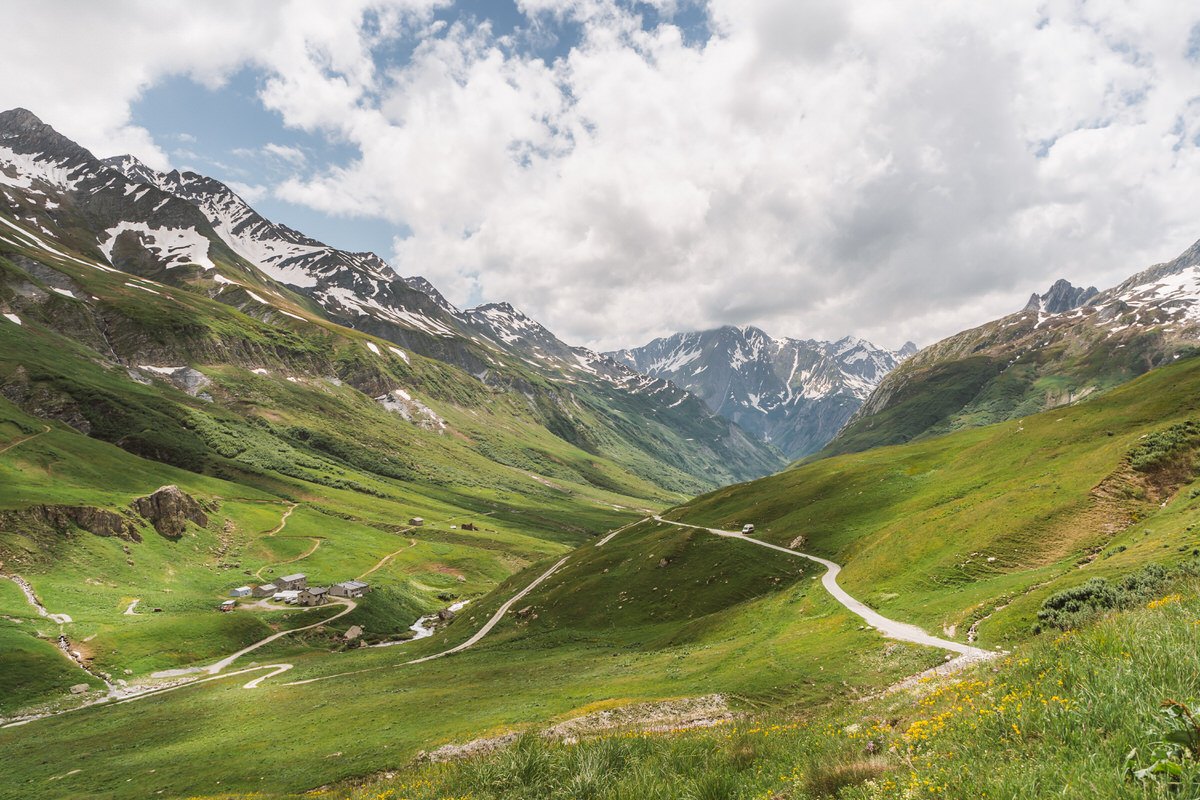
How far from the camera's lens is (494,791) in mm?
12789

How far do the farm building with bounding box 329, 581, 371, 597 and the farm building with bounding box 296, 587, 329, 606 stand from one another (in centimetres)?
313

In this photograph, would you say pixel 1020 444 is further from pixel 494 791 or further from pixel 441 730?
pixel 494 791

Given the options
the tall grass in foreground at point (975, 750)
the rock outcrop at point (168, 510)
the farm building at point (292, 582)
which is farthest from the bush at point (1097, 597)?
the rock outcrop at point (168, 510)

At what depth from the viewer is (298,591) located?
11594cm

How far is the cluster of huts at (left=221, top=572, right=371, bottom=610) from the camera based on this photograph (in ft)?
370

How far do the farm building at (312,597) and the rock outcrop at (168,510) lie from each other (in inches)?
1642

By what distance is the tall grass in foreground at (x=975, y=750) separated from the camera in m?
6.09

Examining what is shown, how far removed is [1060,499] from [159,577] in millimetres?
148252

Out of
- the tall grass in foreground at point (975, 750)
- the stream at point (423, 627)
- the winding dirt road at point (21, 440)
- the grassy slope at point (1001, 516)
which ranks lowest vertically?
the stream at point (423, 627)

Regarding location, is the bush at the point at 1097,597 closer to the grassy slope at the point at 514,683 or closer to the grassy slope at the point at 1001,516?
the grassy slope at the point at 1001,516

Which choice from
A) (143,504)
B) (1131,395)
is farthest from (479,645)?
(143,504)

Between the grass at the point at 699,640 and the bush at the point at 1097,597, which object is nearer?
the grass at the point at 699,640

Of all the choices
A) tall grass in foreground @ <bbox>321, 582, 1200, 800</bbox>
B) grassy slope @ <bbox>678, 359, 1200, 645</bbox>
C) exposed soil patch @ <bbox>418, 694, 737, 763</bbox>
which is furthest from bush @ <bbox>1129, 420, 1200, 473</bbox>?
tall grass in foreground @ <bbox>321, 582, 1200, 800</bbox>

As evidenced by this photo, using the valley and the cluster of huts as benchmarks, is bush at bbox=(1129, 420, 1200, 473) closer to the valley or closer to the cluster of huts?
the valley
